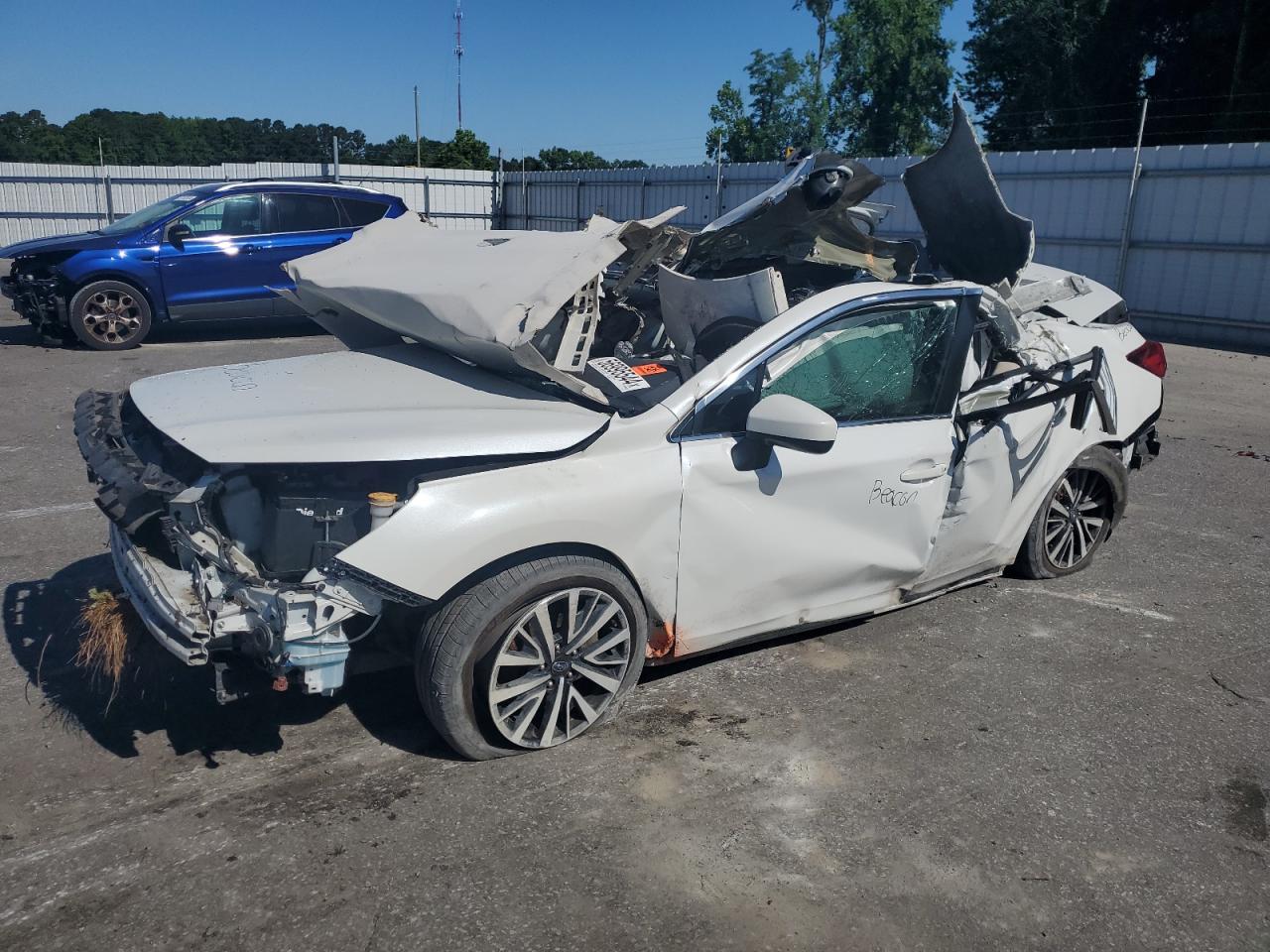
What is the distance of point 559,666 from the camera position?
3.38 metres

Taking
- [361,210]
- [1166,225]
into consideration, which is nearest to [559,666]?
[361,210]

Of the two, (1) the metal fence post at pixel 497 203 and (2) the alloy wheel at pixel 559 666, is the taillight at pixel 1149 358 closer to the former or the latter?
(2) the alloy wheel at pixel 559 666

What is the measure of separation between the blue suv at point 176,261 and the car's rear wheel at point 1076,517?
832 centimetres

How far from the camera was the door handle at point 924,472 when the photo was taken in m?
3.97

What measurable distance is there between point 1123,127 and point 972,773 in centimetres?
3210

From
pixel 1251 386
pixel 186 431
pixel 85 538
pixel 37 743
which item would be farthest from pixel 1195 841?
pixel 1251 386

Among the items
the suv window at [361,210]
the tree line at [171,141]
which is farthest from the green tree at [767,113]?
the suv window at [361,210]

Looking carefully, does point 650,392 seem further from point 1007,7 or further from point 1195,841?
point 1007,7

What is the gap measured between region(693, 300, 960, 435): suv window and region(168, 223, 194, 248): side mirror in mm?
9508

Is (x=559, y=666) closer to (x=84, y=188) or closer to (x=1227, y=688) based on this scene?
(x=1227, y=688)

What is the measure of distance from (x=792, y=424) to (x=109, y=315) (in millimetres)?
10108

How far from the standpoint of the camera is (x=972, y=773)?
342 centimetres

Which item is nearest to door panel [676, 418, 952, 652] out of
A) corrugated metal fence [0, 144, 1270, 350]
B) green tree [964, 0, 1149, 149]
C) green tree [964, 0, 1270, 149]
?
corrugated metal fence [0, 144, 1270, 350]

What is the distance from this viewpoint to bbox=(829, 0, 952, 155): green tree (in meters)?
44.8
